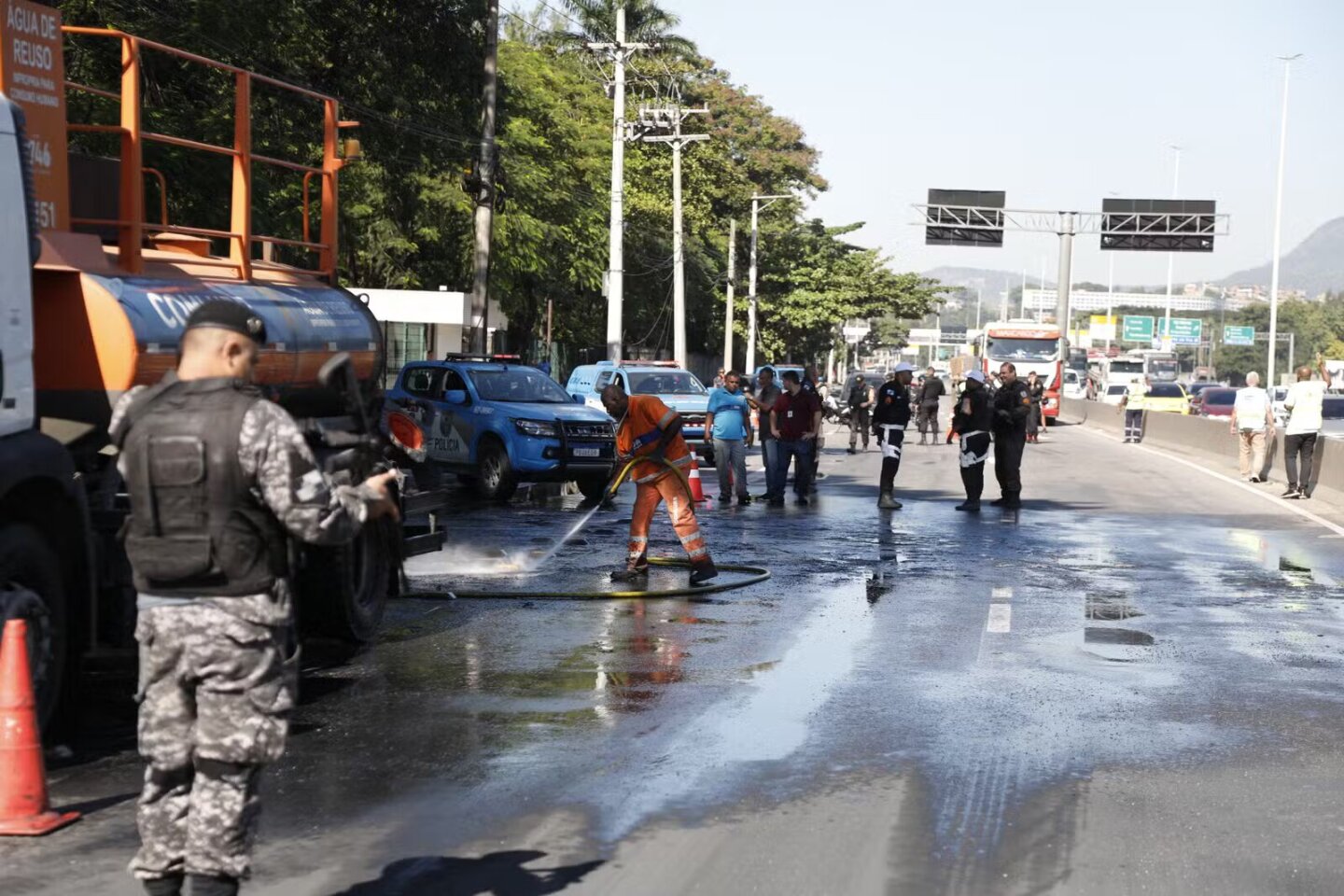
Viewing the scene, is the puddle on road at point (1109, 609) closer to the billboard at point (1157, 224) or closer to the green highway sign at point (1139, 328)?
the billboard at point (1157, 224)

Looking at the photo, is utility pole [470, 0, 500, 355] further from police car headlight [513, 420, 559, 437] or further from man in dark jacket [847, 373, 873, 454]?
police car headlight [513, 420, 559, 437]

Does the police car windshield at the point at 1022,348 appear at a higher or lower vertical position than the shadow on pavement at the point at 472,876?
higher

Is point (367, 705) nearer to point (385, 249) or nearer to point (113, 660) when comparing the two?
point (113, 660)

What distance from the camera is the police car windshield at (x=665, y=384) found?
1171 inches

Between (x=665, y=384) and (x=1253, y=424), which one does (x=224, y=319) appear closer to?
(x=1253, y=424)

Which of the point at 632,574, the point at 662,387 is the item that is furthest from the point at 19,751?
the point at 662,387

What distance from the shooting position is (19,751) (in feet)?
→ 19.7

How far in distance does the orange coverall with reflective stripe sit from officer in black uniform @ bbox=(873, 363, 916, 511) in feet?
25.7

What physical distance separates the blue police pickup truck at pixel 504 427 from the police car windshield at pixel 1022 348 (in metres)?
36.9

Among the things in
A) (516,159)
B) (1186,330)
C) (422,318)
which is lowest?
(422,318)

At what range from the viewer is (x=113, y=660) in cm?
812

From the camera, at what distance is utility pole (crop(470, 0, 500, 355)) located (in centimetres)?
2934

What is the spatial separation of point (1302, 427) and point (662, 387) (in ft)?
35.9

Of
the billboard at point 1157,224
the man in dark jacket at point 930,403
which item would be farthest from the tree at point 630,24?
the billboard at point 1157,224
